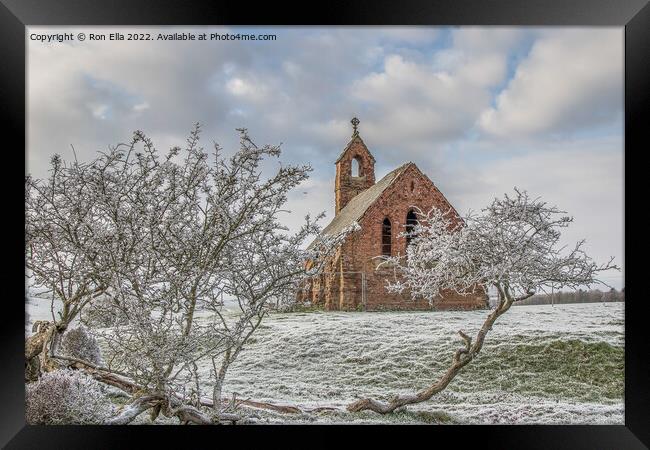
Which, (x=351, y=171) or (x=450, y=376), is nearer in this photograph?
(x=450, y=376)

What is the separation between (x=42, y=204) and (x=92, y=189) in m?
0.66

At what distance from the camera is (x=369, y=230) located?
20.8 ft

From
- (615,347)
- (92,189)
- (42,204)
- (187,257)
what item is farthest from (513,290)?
(42,204)

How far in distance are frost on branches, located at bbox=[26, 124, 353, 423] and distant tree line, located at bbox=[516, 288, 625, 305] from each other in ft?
6.89

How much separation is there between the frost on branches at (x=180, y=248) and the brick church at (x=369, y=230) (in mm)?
1222

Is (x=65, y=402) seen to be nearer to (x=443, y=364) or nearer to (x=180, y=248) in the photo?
(x=180, y=248)

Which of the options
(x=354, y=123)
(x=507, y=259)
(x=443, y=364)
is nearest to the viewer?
(x=507, y=259)

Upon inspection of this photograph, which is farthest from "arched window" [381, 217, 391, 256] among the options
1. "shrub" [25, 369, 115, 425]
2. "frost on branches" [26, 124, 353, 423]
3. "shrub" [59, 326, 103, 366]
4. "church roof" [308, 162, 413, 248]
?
"shrub" [25, 369, 115, 425]

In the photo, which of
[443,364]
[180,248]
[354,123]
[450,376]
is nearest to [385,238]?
[443,364]

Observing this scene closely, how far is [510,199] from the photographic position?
4.33m

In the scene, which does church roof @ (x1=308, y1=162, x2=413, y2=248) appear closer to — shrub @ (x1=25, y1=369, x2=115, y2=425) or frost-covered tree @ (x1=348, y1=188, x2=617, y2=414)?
frost-covered tree @ (x1=348, y1=188, x2=617, y2=414)

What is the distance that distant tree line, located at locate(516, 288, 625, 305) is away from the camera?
465cm
